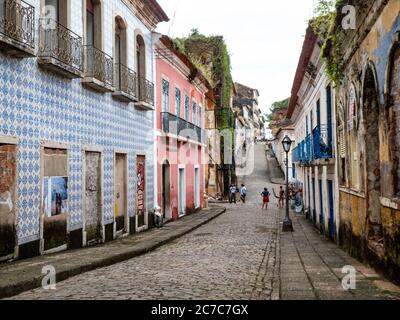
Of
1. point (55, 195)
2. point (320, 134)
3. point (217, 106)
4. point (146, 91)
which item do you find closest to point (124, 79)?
point (146, 91)

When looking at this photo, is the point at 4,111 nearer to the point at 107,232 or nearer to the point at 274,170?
the point at 107,232

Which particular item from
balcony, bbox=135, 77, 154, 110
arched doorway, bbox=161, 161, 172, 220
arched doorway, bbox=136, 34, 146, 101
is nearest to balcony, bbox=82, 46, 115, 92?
balcony, bbox=135, 77, 154, 110

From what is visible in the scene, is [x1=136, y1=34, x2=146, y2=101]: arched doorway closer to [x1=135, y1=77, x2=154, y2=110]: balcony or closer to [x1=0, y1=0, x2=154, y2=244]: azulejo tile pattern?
[x1=135, y1=77, x2=154, y2=110]: balcony

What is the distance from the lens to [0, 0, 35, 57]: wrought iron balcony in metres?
7.63

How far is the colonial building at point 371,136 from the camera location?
21.2ft

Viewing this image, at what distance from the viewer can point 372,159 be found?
826cm

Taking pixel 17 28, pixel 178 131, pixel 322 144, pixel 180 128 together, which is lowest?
pixel 322 144

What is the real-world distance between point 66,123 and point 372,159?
586cm

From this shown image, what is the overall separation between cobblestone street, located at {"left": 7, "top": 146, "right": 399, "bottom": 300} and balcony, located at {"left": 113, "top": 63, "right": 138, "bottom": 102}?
3.99 m

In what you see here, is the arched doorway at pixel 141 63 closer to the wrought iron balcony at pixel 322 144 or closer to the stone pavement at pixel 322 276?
the wrought iron balcony at pixel 322 144

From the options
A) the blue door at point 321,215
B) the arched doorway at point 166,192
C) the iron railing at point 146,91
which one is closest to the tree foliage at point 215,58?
the arched doorway at point 166,192

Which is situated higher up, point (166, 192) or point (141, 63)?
point (141, 63)

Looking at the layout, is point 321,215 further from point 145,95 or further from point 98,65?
point 98,65
